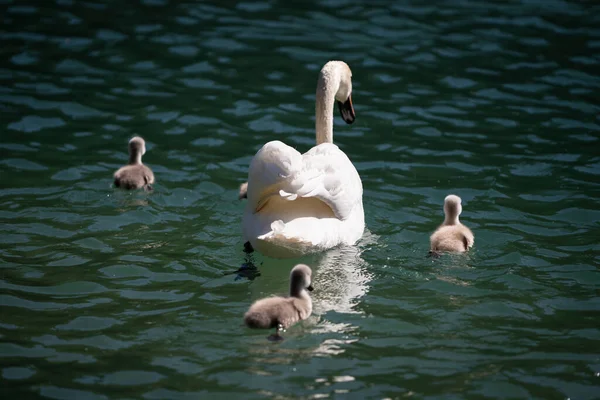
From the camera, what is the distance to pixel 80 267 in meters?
8.58

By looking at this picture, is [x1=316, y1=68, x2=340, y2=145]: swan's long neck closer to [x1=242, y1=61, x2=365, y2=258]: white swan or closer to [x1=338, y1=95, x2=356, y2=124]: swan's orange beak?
[x1=338, y1=95, x2=356, y2=124]: swan's orange beak

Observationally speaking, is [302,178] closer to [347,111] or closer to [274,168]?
[274,168]

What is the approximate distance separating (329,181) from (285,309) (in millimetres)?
1813

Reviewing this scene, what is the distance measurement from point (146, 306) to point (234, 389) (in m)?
1.78

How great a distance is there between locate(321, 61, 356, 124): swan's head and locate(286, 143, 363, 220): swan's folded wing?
1.29 m

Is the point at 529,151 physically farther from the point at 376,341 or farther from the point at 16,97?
the point at 16,97

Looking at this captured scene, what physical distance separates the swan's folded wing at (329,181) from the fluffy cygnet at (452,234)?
0.90 metres

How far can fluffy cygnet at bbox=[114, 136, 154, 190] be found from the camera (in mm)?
10492

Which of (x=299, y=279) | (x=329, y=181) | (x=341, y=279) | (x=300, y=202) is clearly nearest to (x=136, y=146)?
(x=300, y=202)

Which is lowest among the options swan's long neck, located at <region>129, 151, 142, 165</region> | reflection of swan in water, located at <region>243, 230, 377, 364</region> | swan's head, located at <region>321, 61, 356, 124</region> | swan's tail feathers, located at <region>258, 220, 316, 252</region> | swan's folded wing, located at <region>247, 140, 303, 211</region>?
reflection of swan in water, located at <region>243, 230, 377, 364</region>

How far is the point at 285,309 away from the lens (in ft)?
23.0

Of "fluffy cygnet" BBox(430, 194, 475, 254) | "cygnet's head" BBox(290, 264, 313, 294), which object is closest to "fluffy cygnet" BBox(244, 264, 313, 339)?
"cygnet's head" BBox(290, 264, 313, 294)

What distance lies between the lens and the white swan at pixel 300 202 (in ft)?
26.1

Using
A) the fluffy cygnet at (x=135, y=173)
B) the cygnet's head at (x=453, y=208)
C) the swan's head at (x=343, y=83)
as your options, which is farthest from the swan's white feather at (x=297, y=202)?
the fluffy cygnet at (x=135, y=173)
